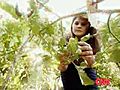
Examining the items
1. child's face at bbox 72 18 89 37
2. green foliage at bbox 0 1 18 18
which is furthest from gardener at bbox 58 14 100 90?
green foliage at bbox 0 1 18 18

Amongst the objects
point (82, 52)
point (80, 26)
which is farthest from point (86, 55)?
point (80, 26)

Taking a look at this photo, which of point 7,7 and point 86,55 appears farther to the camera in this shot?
point 86,55

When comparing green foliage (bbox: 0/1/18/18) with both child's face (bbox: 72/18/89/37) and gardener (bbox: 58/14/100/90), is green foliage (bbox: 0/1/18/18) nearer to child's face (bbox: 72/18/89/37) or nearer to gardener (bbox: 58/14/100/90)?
gardener (bbox: 58/14/100/90)

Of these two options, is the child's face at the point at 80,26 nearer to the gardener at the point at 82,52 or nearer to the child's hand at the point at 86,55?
the gardener at the point at 82,52

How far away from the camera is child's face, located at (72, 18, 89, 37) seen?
3.72 feet

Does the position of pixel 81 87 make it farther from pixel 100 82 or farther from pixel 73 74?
pixel 100 82

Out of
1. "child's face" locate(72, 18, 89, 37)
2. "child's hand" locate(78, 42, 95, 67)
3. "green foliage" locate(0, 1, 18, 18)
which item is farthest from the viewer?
"child's face" locate(72, 18, 89, 37)

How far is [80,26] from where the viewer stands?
1.19 metres

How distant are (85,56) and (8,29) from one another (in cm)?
18

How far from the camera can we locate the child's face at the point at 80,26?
113cm

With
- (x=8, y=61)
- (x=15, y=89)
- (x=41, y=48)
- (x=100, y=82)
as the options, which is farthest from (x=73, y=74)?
(x=41, y=48)

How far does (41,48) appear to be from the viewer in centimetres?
62

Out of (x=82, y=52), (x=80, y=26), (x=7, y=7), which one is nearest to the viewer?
(x=7, y=7)

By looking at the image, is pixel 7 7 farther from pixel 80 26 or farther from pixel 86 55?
pixel 80 26
